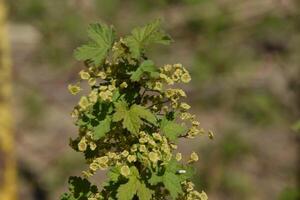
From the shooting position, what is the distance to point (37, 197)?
7.73m

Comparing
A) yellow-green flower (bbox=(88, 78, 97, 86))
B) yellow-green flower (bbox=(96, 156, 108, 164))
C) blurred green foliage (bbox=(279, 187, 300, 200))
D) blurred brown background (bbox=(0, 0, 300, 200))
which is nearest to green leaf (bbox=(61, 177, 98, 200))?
yellow-green flower (bbox=(96, 156, 108, 164))

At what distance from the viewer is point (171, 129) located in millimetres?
2051

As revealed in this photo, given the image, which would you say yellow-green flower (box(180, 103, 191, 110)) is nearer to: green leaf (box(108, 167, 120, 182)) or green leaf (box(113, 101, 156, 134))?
green leaf (box(113, 101, 156, 134))

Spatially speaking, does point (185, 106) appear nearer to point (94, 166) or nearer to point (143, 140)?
point (143, 140)

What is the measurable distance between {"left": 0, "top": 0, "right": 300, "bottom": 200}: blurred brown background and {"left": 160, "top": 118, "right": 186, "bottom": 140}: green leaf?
5184 millimetres


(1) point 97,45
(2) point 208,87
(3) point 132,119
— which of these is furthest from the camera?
(2) point 208,87

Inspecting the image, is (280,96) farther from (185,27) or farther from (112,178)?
(112,178)

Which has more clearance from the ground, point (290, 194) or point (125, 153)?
point (290, 194)

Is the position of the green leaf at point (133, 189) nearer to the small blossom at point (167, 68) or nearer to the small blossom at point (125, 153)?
the small blossom at point (125, 153)

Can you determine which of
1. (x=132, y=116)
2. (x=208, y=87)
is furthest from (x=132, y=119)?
(x=208, y=87)

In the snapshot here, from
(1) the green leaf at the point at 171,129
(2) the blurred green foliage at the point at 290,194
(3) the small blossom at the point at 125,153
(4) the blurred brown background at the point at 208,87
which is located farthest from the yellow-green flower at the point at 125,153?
(4) the blurred brown background at the point at 208,87

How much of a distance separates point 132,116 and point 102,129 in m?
0.08

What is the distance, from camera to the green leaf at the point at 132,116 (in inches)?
77.7

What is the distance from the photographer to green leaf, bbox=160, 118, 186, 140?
6.70ft
